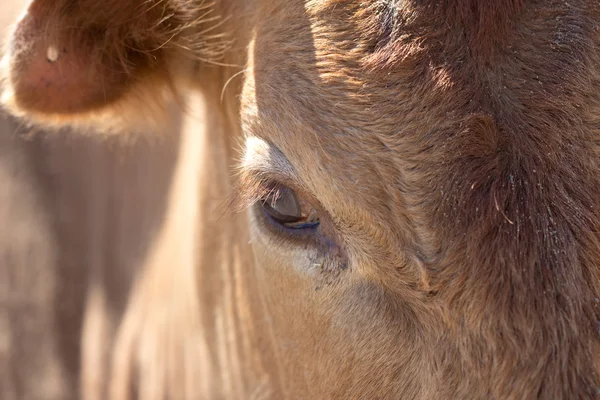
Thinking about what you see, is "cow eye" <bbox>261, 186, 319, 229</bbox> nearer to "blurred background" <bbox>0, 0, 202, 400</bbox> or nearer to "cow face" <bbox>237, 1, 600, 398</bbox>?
"cow face" <bbox>237, 1, 600, 398</bbox>

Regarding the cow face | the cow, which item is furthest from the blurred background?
the cow face

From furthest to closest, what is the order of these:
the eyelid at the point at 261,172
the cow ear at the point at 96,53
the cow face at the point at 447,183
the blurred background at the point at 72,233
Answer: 1. the blurred background at the point at 72,233
2. the cow ear at the point at 96,53
3. the eyelid at the point at 261,172
4. the cow face at the point at 447,183

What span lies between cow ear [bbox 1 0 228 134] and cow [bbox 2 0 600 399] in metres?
0.01

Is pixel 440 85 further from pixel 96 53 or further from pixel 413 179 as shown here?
pixel 96 53

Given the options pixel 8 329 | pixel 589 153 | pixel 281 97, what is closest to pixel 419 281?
pixel 589 153

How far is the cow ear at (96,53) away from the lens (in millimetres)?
2512

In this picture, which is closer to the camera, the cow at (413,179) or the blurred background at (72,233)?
the cow at (413,179)

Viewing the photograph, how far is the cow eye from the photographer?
209 cm

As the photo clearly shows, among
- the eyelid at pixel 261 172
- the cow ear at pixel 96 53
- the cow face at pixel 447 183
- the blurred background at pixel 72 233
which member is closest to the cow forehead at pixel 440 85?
the cow face at pixel 447 183

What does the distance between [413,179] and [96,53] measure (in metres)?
1.33

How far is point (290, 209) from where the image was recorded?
2.13m

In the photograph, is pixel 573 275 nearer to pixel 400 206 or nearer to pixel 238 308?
pixel 400 206

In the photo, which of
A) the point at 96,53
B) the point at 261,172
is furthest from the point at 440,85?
the point at 96,53

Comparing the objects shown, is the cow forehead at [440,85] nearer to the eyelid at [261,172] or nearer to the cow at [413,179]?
the cow at [413,179]
